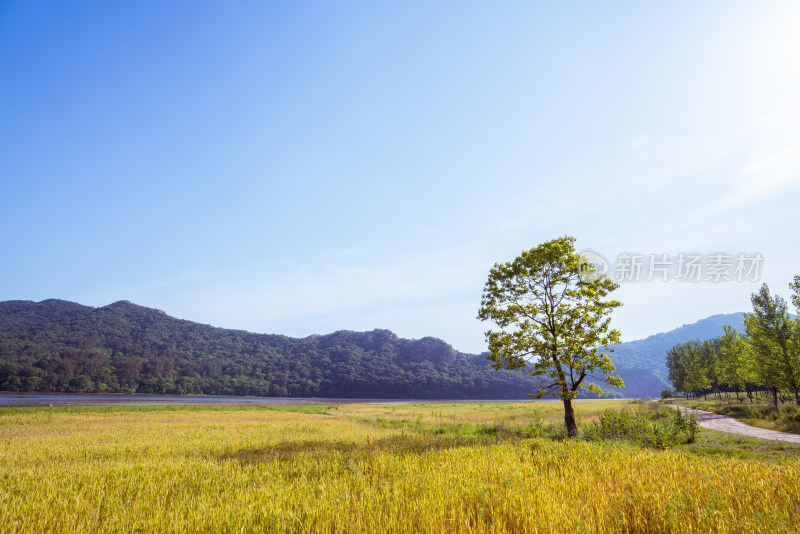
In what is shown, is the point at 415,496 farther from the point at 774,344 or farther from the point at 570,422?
the point at 774,344

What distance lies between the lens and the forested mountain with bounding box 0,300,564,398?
109m

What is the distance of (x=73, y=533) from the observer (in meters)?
5.13

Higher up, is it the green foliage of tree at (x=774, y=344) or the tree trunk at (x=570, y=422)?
the green foliage of tree at (x=774, y=344)

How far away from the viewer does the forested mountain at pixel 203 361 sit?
109 metres

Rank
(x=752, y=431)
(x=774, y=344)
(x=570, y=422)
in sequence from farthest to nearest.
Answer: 1. (x=774, y=344)
2. (x=752, y=431)
3. (x=570, y=422)

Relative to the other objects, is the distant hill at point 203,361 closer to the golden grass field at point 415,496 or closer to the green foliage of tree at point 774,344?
the green foliage of tree at point 774,344

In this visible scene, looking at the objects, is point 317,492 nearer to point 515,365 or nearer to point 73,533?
point 73,533

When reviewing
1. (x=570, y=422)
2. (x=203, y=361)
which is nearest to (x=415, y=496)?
(x=570, y=422)

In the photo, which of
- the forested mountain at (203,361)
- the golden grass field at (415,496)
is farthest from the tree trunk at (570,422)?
the forested mountain at (203,361)

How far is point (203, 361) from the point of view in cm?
13862

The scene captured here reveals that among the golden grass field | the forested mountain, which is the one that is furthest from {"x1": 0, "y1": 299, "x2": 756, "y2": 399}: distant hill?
the golden grass field

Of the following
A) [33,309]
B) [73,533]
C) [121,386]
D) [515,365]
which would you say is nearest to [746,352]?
[515,365]

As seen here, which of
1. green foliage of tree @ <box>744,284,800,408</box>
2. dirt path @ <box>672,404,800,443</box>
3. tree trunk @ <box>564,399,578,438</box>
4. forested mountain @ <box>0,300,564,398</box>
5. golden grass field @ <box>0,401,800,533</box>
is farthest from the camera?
forested mountain @ <box>0,300,564,398</box>

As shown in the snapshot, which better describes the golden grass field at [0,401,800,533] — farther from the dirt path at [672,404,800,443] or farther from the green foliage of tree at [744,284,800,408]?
the green foliage of tree at [744,284,800,408]
